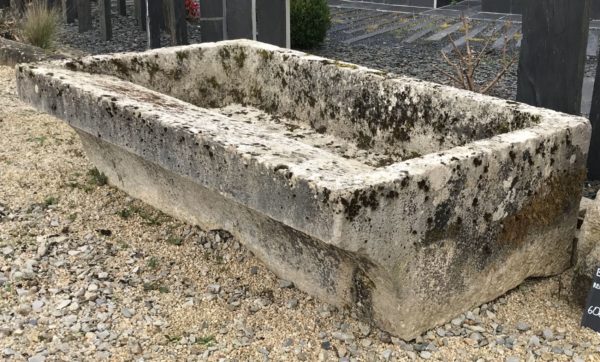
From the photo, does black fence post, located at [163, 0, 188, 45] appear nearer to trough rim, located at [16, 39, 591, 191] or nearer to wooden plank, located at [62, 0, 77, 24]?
wooden plank, located at [62, 0, 77, 24]

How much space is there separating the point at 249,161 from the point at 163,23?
6.95m

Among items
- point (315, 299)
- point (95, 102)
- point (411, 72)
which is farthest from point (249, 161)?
point (411, 72)

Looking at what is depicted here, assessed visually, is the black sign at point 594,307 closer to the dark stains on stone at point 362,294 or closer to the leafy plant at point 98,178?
the dark stains on stone at point 362,294

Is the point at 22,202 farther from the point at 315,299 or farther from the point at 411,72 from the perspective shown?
the point at 411,72

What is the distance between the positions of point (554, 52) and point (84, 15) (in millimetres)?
6627

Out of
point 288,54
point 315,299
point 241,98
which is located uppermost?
point 288,54

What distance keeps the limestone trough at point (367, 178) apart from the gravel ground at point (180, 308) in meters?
0.09

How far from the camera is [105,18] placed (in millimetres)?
9078

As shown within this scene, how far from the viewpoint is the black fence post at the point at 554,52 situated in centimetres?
456

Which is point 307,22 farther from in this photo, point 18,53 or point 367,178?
point 367,178

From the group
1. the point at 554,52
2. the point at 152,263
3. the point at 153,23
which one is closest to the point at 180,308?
the point at 152,263

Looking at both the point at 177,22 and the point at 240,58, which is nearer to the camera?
the point at 240,58

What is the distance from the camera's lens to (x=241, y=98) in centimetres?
516

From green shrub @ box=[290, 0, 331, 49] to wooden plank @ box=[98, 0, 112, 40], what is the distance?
2093 mm
